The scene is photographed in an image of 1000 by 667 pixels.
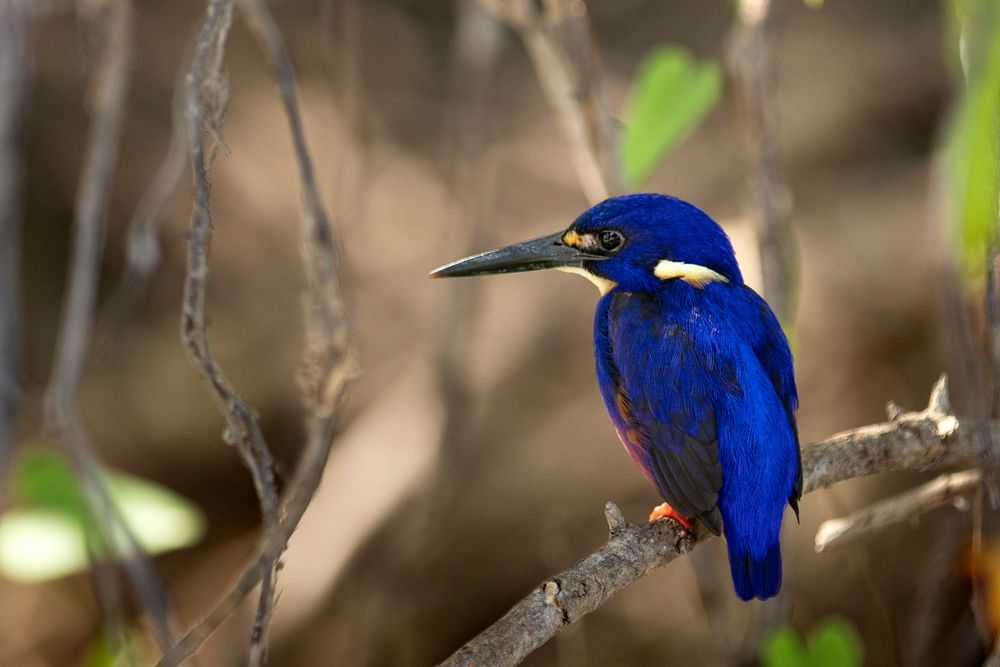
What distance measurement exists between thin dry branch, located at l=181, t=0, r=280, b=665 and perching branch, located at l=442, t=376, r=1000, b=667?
1.26ft

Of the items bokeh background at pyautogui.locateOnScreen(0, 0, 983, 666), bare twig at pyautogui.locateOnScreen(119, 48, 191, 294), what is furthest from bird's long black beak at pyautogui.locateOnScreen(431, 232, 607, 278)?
bokeh background at pyautogui.locateOnScreen(0, 0, 983, 666)

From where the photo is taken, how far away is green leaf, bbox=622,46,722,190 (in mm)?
2336

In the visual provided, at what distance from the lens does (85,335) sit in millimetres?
2697

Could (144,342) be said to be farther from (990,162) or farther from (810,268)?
(990,162)

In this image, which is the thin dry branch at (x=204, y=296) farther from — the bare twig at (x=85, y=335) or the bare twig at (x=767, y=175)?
the bare twig at (x=767, y=175)

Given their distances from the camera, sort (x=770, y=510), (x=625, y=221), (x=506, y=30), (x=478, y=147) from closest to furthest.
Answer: (x=770, y=510)
(x=625, y=221)
(x=478, y=147)
(x=506, y=30)

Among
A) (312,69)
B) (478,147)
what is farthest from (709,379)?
(312,69)

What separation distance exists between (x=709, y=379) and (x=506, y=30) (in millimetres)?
2644

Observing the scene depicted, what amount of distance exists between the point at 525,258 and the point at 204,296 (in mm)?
889

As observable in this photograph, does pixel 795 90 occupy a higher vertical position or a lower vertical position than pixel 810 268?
higher

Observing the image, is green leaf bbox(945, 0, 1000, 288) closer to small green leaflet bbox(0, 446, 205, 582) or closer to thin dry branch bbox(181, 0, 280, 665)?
thin dry branch bbox(181, 0, 280, 665)

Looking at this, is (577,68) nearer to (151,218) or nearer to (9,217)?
(151,218)

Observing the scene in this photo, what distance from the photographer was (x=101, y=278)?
14.8 ft

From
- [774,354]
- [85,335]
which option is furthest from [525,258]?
[85,335]
